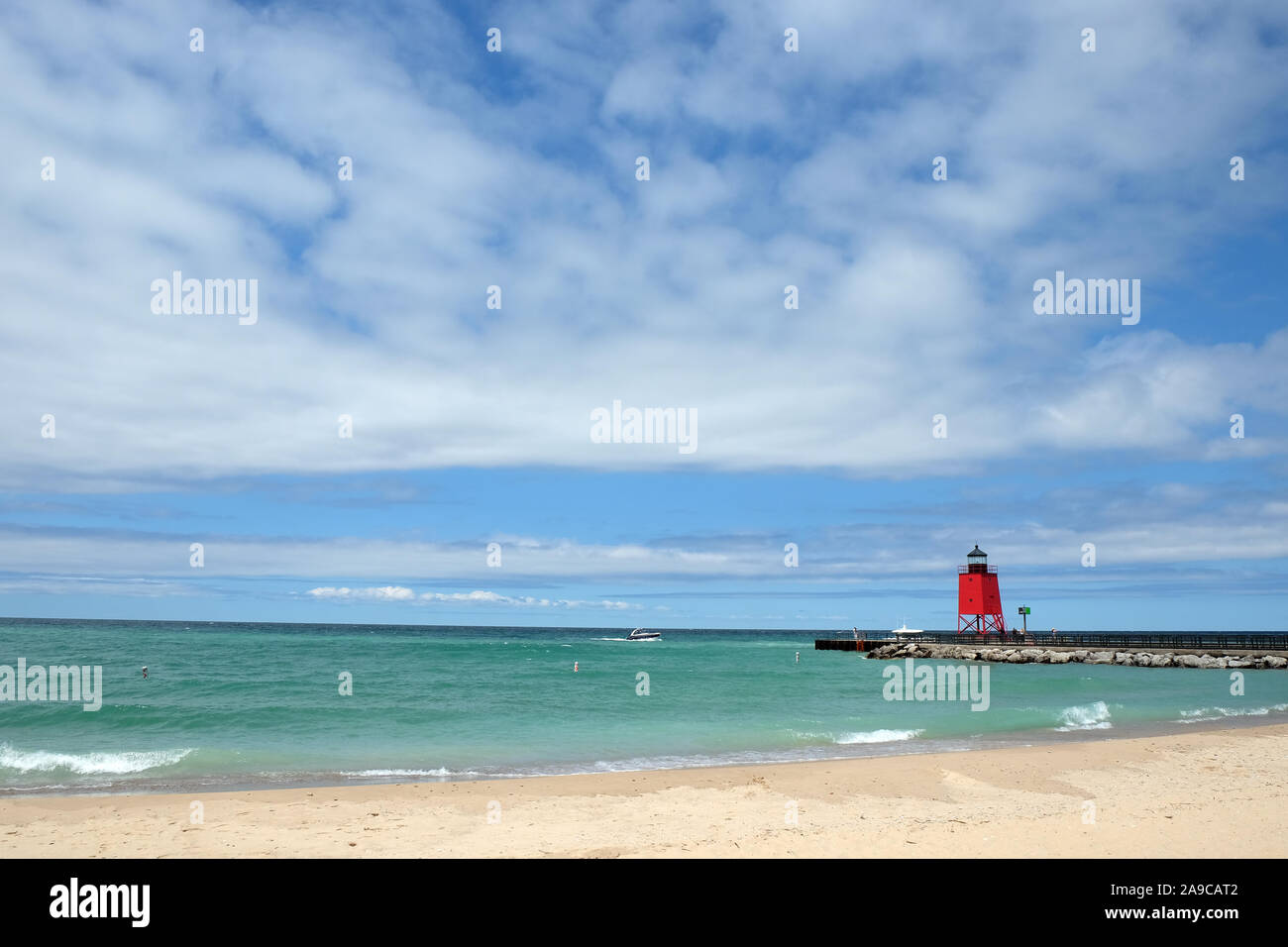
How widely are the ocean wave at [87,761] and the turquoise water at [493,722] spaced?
0.06m

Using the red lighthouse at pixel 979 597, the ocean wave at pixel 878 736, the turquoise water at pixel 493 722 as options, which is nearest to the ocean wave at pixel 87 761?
the turquoise water at pixel 493 722

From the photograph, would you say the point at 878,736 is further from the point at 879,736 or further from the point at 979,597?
the point at 979,597

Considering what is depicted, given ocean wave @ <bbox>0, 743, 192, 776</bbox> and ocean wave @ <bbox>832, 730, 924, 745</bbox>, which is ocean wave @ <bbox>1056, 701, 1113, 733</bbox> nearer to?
ocean wave @ <bbox>832, 730, 924, 745</bbox>

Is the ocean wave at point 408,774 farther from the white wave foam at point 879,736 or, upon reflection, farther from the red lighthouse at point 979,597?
the red lighthouse at point 979,597

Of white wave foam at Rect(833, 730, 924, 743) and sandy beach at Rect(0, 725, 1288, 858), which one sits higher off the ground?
sandy beach at Rect(0, 725, 1288, 858)

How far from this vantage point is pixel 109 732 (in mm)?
22469

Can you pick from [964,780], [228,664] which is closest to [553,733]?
[964,780]

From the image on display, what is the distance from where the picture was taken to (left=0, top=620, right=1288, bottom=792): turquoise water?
18203 mm

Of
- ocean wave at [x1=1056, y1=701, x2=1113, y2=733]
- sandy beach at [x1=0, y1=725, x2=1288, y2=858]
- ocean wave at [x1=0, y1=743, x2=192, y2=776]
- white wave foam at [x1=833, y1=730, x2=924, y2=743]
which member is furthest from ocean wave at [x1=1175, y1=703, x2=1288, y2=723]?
ocean wave at [x1=0, y1=743, x2=192, y2=776]

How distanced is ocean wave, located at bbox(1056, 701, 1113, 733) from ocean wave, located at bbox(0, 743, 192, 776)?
1024 inches
